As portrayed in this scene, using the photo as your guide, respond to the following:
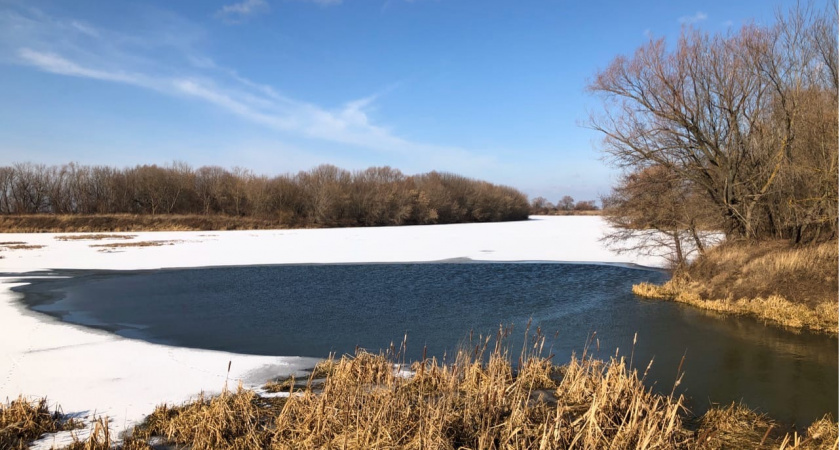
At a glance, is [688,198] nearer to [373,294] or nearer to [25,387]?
[373,294]

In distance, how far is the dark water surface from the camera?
7.21 metres

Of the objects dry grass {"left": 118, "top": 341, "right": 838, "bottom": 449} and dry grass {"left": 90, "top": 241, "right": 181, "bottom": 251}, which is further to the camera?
dry grass {"left": 90, "top": 241, "right": 181, "bottom": 251}

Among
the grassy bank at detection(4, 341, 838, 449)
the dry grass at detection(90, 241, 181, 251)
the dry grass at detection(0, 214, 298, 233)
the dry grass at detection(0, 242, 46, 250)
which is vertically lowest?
the grassy bank at detection(4, 341, 838, 449)

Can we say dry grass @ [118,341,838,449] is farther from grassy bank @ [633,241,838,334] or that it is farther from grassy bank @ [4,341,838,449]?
grassy bank @ [633,241,838,334]

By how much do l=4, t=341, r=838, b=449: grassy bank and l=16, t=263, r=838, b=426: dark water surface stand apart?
1.27 metres

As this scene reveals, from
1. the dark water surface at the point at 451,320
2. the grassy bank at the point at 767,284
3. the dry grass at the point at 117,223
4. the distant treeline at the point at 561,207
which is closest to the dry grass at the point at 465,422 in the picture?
the dark water surface at the point at 451,320

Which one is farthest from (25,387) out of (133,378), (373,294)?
(373,294)

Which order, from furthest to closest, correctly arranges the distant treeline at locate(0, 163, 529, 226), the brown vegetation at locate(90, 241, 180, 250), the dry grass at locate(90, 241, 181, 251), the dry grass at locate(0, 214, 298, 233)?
the distant treeline at locate(0, 163, 529, 226)
the dry grass at locate(0, 214, 298, 233)
the brown vegetation at locate(90, 241, 180, 250)
the dry grass at locate(90, 241, 181, 251)

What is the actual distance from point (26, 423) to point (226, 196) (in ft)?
168

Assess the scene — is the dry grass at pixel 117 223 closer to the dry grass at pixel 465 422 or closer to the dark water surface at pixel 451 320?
the dark water surface at pixel 451 320

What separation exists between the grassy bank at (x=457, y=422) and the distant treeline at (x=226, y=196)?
44943 millimetres

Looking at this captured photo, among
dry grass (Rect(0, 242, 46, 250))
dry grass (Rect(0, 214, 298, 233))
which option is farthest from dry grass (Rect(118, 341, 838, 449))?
dry grass (Rect(0, 214, 298, 233))

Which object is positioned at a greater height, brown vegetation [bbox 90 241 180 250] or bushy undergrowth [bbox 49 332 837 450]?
brown vegetation [bbox 90 241 180 250]

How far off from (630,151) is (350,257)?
12.5 meters
